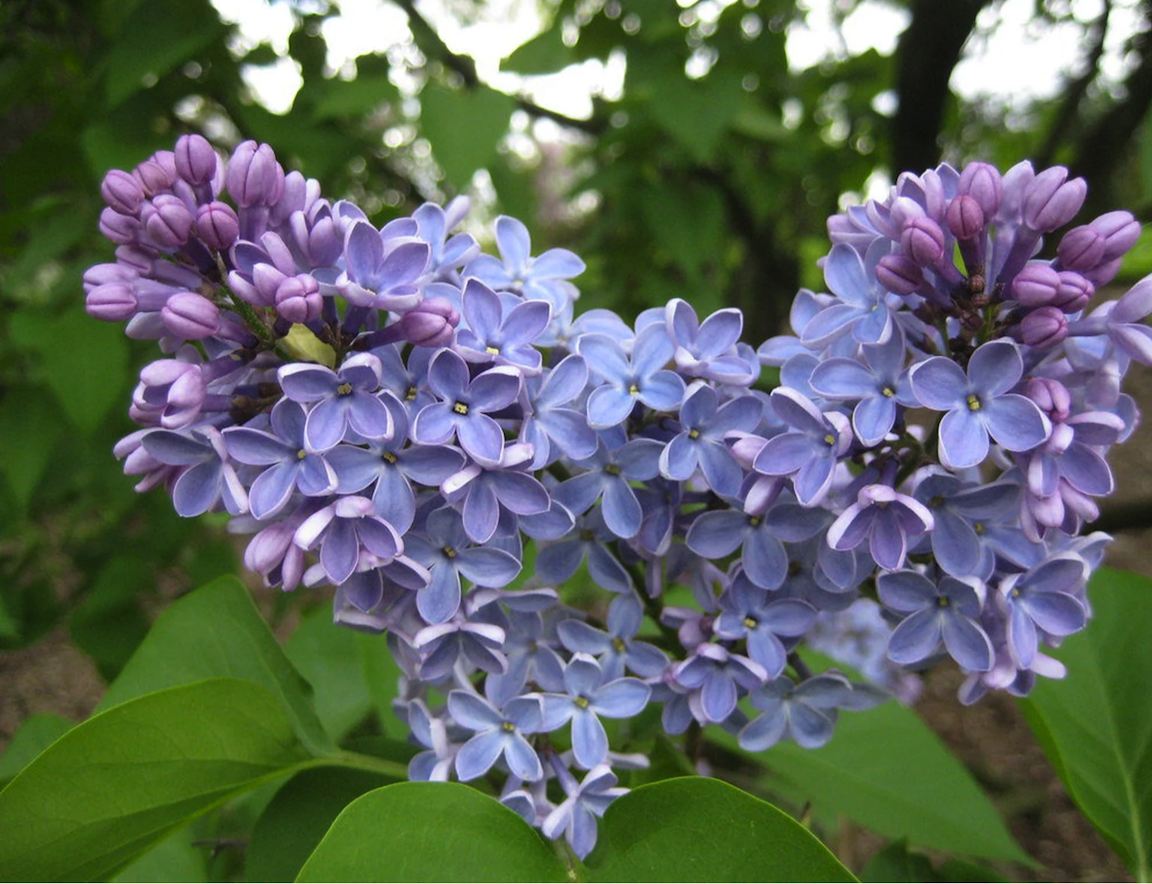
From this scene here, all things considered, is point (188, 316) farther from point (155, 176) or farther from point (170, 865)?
point (170, 865)

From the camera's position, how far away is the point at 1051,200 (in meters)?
0.71

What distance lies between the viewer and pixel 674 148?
1.94 meters

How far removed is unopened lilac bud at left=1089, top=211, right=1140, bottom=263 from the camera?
726 mm

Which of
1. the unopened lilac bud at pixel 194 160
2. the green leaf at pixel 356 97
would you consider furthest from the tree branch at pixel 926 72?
the unopened lilac bud at pixel 194 160

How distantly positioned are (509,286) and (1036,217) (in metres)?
0.46

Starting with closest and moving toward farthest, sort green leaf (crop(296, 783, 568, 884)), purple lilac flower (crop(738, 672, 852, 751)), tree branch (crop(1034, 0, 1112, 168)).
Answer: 1. green leaf (crop(296, 783, 568, 884))
2. purple lilac flower (crop(738, 672, 852, 751))
3. tree branch (crop(1034, 0, 1112, 168))

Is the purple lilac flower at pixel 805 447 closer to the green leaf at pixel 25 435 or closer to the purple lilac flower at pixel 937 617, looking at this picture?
the purple lilac flower at pixel 937 617

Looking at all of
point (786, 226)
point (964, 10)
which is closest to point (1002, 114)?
point (786, 226)

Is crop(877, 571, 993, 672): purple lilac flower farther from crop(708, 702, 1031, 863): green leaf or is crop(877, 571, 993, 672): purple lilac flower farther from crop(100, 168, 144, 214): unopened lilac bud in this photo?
crop(100, 168, 144, 214): unopened lilac bud

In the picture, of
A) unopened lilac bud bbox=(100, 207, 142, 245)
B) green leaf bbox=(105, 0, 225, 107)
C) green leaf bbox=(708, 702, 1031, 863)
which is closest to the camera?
unopened lilac bud bbox=(100, 207, 142, 245)

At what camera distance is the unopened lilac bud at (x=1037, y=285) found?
0.69m

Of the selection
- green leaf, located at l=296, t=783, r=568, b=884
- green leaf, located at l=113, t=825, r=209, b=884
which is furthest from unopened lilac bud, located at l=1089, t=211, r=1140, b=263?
green leaf, located at l=113, t=825, r=209, b=884

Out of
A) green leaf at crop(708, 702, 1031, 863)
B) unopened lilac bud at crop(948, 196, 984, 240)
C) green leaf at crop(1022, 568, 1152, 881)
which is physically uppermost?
unopened lilac bud at crop(948, 196, 984, 240)

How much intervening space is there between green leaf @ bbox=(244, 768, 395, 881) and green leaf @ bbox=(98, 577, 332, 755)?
6 centimetres
